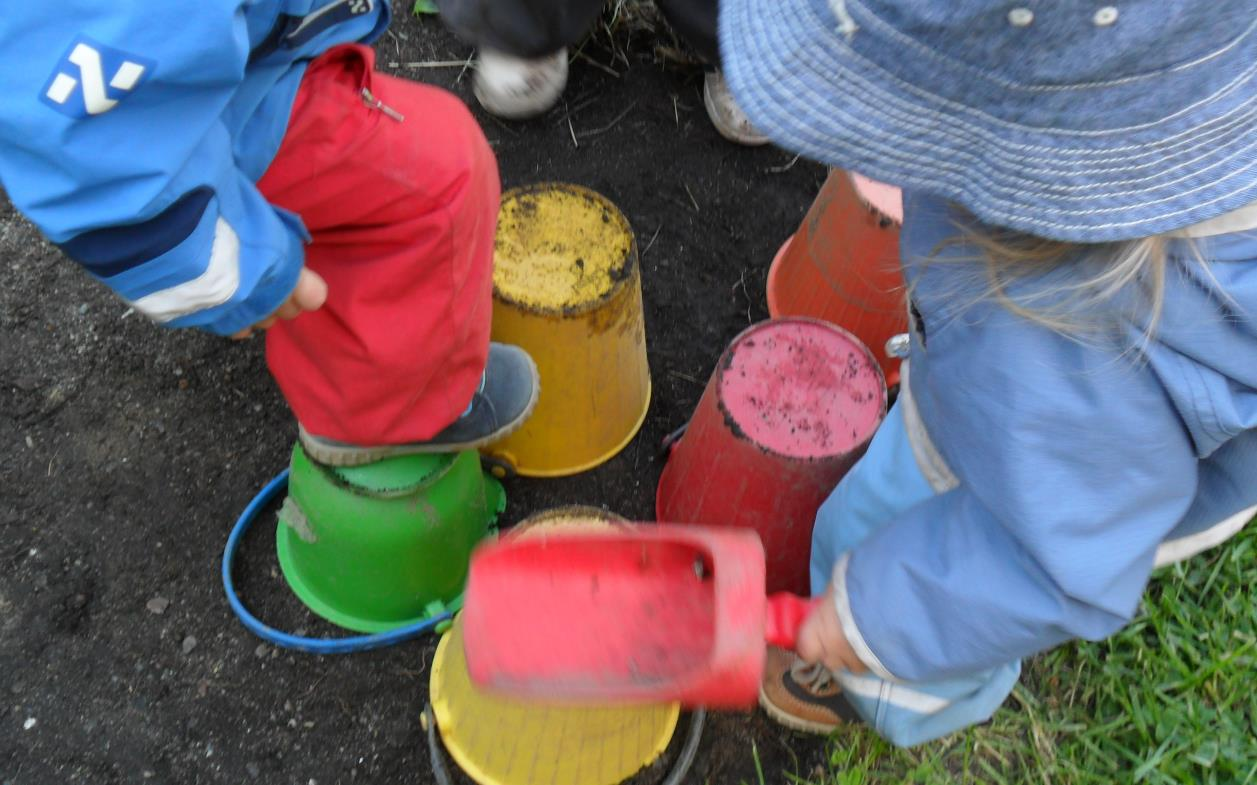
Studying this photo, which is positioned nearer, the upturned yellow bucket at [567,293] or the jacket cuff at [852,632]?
the jacket cuff at [852,632]

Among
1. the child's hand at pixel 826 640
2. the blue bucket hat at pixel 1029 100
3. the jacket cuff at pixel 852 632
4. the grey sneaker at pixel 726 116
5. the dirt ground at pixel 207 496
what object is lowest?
the dirt ground at pixel 207 496

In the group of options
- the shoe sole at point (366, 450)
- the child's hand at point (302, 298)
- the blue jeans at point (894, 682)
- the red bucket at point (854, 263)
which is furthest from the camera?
the red bucket at point (854, 263)

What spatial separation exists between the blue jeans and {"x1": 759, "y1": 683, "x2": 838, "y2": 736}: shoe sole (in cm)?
20

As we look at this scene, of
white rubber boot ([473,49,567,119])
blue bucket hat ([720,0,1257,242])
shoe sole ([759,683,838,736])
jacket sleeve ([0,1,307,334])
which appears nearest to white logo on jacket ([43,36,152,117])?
jacket sleeve ([0,1,307,334])

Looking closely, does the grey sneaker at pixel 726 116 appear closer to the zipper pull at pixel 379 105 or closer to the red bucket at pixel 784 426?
the red bucket at pixel 784 426

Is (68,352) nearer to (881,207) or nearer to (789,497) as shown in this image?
(789,497)

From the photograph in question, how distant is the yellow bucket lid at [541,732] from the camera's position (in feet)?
3.81

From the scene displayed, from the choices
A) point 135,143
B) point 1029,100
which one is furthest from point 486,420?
point 1029,100

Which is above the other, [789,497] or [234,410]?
[789,497]

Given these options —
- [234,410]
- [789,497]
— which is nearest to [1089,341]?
[789,497]

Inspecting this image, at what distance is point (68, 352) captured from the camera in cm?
173

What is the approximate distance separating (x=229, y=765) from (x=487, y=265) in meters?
0.78

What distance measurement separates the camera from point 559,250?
4.77 feet

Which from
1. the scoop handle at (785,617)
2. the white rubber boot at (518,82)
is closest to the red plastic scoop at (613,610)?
the scoop handle at (785,617)
